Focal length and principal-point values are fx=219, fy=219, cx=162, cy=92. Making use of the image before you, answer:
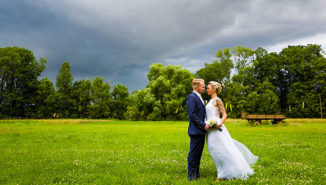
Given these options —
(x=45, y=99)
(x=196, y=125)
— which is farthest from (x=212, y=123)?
(x=45, y=99)

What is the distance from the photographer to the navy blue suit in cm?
661

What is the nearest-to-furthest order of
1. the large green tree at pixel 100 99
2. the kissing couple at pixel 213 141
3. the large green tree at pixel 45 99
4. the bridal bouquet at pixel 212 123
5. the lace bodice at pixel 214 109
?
the bridal bouquet at pixel 212 123 < the kissing couple at pixel 213 141 < the lace bodice at pixel 214 109 < the large green tree at pixel 45 99 < the large green tree at pixel 100 99

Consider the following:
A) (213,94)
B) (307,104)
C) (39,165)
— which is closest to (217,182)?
(213,94)

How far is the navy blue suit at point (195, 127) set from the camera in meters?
6.61

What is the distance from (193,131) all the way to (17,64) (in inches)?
2693

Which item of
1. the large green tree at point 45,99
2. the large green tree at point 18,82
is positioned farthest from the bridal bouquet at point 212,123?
the large green tree at point 45,99

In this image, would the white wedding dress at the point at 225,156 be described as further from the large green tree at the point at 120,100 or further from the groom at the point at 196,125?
the large green tree at the point at 120,100

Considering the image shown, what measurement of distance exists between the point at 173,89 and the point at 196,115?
55.8 meters

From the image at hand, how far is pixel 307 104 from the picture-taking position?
5747 centimetres

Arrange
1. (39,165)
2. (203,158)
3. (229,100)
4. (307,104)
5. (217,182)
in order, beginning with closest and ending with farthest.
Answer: (217,182), (39,165), (203,158), (307,104), (229,100)

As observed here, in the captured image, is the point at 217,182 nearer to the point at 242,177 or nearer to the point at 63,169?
the point at 242,177

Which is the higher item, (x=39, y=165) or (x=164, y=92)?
(x=164, y=92)

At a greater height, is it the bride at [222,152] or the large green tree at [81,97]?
the large green tree at [81,97]

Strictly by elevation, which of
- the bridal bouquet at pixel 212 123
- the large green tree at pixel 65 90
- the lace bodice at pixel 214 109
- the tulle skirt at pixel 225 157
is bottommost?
the tulle skirt at pixel 225 157
